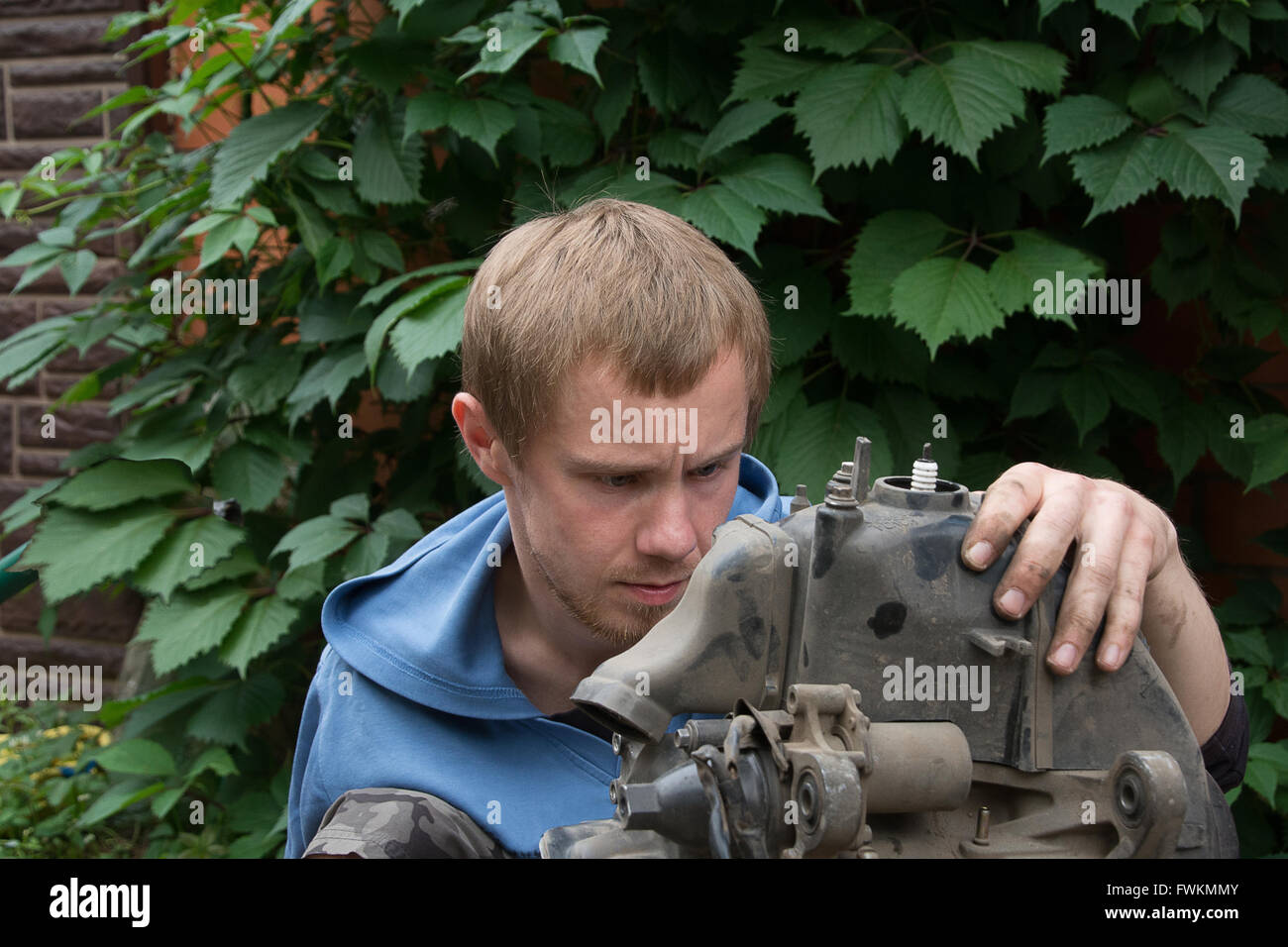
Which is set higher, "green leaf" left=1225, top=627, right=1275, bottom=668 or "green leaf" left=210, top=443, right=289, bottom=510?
"green leaf" left=210, top=443, right=289, bottom=510

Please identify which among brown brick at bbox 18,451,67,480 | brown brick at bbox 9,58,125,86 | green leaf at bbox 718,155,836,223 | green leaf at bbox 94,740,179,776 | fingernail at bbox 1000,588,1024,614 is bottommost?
green leaf at bbox 94,740,179,776

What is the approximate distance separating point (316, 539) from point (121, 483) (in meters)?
0.59

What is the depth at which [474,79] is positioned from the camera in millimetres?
2850

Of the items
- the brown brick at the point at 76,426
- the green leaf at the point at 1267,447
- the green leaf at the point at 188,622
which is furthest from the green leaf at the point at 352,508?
the brown brick at the point at 76,426

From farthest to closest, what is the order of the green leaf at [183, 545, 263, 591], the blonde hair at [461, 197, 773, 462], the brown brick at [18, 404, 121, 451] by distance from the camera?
the brown brick at [18, 404, 121, 451] < the green leaf at [183, 545, 263, 591] < the blonde hair at [461, 197, 773, 462]

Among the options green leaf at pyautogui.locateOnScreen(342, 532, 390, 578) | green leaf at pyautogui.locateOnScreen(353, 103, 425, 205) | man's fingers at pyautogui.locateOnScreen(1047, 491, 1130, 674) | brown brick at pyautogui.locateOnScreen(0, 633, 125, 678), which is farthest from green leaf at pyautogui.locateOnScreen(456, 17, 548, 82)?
brown brick at pyautogui.locateOnScreen(0, 633, 125, 678)

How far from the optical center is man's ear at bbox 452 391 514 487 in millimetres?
1774

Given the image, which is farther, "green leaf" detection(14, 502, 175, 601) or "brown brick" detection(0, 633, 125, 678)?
"brown brick" detection(0, 633, 125, 678)

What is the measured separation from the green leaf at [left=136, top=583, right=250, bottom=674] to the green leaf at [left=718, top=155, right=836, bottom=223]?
1542mm

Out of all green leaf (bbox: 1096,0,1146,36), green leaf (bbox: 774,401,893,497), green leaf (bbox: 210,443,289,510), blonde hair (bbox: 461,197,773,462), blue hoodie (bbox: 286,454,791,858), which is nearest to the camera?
Answer: blonde hair (bbox: 461,197,773,462)

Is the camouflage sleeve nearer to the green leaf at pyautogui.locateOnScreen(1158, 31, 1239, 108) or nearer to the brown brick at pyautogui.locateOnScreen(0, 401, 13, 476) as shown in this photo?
the green leaf at pyautogui.locateOnScreen(1158, 31, 1239, 108)

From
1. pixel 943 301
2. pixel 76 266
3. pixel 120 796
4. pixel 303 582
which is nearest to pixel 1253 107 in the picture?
pixel 943 301

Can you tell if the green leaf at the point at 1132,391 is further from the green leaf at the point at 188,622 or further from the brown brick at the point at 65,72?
the brown brick at the point at 65,72

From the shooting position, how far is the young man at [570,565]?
131 cm
